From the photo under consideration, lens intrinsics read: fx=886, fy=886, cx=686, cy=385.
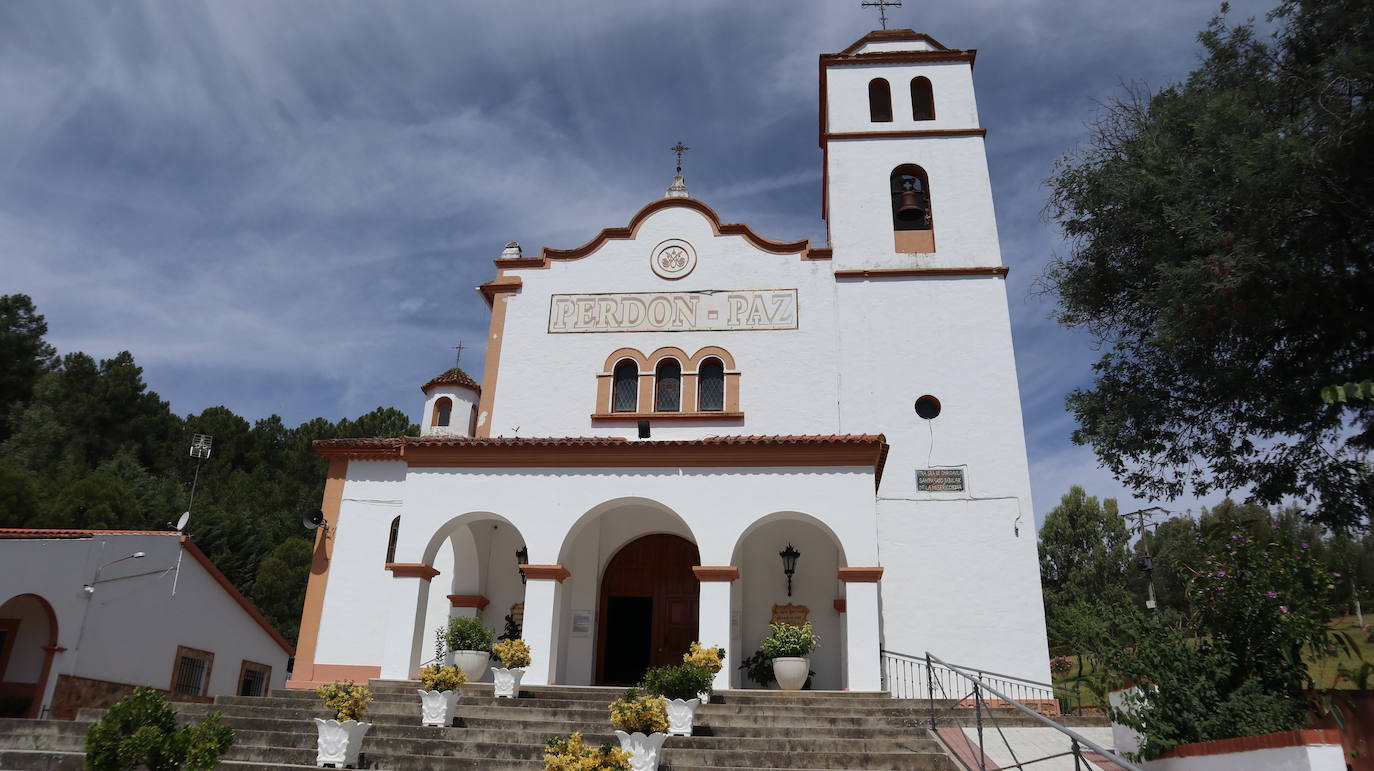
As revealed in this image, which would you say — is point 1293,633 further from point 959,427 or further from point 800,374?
point 800,374

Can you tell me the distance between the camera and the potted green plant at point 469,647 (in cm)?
1330

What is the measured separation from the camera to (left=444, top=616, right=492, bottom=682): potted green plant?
43.6 feet

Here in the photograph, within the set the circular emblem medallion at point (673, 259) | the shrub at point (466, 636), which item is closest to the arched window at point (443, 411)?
the circular emblem medallion at point (673, 259)

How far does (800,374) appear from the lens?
56.1 feet

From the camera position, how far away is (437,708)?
10.9m

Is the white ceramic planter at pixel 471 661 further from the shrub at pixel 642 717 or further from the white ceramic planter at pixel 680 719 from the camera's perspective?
the shrub at pixel 642 717

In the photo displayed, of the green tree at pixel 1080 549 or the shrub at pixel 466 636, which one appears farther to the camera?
the green tree at pixel 1080 549

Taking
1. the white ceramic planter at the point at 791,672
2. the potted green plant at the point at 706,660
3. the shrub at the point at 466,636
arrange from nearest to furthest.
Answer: the potted green plant at the point at 706,660 → the white ceramic planter at the point at 791,672 → the shrub at the point at 466,636

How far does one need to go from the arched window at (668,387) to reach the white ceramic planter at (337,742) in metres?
8.73

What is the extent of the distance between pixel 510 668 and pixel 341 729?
2.72 meters

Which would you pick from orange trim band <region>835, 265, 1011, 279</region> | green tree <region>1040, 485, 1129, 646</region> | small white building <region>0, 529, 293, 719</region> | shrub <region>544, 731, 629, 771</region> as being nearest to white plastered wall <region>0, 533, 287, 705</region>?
small white building <region>0, 529, 293, 719</region>

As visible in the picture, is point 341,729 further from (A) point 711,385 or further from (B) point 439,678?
(A) point 711,385

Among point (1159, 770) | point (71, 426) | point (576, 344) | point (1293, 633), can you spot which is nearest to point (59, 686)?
point (576, 344)

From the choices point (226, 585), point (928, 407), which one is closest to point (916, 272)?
point (928, 407)
